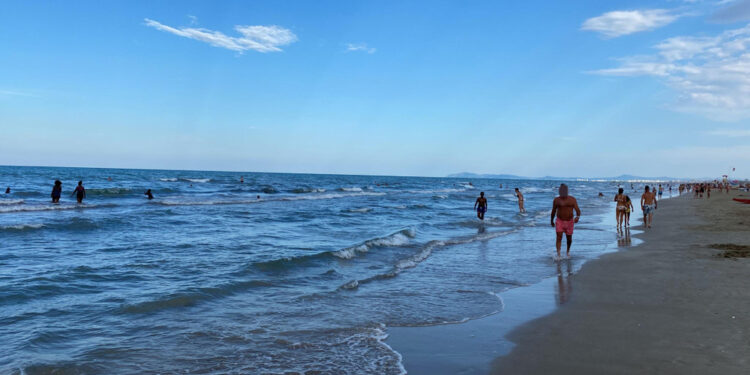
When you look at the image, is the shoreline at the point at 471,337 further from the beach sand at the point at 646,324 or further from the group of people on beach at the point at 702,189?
the group of people on beach at the point at 702,189

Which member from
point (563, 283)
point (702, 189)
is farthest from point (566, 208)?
point (702, 189)

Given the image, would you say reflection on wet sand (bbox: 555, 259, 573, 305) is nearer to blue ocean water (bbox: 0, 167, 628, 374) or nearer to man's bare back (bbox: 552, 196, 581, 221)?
blue ocean water (bbox: 0, 167, 628, 374)

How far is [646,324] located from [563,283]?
313 centimetres

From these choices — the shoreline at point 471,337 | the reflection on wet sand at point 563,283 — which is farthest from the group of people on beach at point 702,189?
the shoreline at point 471,337

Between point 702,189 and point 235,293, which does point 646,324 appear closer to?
point 235,293

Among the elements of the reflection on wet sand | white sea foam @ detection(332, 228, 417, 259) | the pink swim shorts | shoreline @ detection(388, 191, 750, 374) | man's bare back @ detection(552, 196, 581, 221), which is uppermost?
man's bare back @ detection(552, 196, 581, 221)

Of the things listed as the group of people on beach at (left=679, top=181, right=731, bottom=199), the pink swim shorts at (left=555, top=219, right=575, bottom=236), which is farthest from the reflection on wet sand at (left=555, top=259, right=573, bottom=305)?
the group of people on beach at (left=679, top=181, right=731, bottom=199)

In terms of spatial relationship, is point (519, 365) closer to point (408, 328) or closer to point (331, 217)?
point (408, 328)

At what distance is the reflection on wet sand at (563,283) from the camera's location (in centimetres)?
786

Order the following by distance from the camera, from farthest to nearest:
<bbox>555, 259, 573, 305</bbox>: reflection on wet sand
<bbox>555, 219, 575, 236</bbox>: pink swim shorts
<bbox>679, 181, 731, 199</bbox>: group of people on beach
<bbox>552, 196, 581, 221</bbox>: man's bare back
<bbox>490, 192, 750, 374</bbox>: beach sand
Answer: <bbox>679, 181, 731, 199</bbox>: group of people on beach, <bbox>555, 219, 575, 236</bbox>: pink swim shorts, <bbox>552, 196, 581, 221</bbox>: man's bare back, <bbox>555, 259, 573, 305</bbox>: reflection on wet sand, <bbox>490, 192, 750, 374</bbox>: beach sand

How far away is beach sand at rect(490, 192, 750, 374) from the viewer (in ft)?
15.1

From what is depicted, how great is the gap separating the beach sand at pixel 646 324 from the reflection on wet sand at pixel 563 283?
126 millimetres

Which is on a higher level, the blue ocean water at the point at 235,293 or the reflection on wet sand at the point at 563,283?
the reflection on wet sand at the point at 563,283

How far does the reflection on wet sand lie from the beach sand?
126 millimetres
